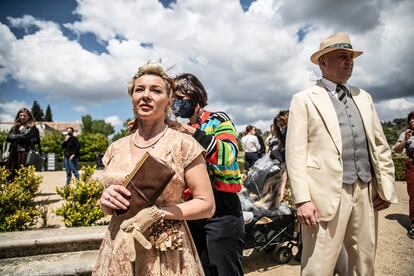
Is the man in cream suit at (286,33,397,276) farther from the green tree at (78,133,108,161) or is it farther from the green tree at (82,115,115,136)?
the green tree at (82,115,115,136)

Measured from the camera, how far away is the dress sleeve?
1.59 meters

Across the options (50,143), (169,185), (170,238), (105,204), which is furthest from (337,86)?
(50,143)

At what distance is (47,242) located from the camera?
3039mm

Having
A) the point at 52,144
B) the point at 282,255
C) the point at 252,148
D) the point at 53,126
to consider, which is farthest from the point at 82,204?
→ the point at 53,126

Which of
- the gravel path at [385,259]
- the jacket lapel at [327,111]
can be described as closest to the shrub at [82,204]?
the gravel path at [385,259]

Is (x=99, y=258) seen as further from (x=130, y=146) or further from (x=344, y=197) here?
(x=344, y=197)

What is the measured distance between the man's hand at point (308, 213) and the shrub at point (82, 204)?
10.0 ft

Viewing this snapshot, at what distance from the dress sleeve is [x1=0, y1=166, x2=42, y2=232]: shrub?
358cm

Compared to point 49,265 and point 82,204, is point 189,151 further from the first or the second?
point 82,204

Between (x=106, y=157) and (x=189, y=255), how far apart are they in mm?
813

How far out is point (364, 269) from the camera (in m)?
2.23

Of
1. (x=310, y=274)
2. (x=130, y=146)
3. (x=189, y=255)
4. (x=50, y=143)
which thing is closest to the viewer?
(x=189, y=255)

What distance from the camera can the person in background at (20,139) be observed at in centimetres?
642

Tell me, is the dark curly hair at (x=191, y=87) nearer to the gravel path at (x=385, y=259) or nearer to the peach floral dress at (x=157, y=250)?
the peach floral dress at (x=157, y=250)
